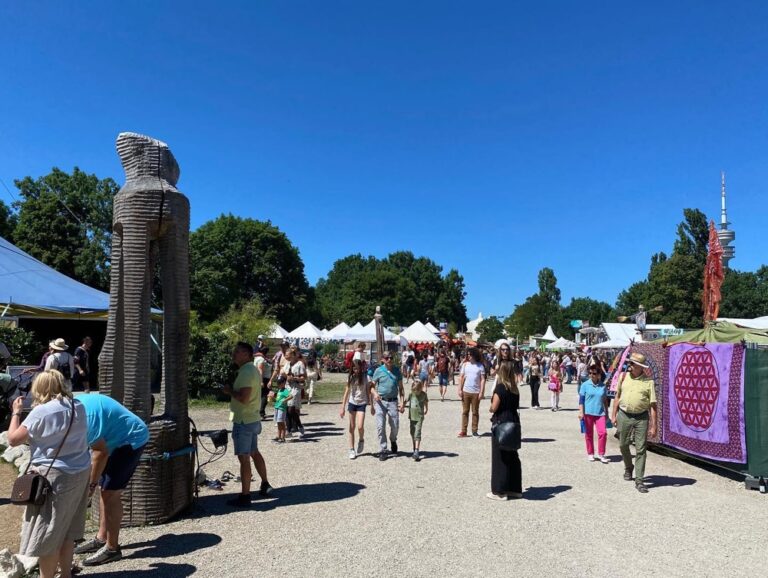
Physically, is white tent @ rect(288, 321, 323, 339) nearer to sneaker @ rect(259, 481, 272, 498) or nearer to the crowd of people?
the crowd of people

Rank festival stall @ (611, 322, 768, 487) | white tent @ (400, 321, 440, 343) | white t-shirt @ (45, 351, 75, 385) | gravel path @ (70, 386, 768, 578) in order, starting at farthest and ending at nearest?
1. white tent @ (400, 321, 440, 343)
2. white t-shirt @ (45, 351, 75, 385)
3. festival stall @ (611, 322, 768, 487)
4. gravel path @ (70, 386, 768, 578)

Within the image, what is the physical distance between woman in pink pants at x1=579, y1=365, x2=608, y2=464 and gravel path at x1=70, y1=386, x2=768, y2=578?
34 centimetres

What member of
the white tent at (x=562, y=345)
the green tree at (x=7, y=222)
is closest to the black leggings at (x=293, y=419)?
the green tree at (x=7, y=222)

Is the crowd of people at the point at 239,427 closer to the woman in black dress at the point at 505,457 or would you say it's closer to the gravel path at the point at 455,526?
the woman in black dress at the point at 505,457

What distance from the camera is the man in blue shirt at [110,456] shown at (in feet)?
13.6

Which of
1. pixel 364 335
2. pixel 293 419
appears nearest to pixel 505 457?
pixel 293 419

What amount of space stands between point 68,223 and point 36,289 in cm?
2367

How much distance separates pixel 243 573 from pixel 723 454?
670cm

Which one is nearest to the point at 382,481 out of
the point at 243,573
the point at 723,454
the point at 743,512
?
the point at 243,573

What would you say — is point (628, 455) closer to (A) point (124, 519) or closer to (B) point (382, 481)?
(B) point (382, 481)

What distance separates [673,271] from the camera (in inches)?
1933

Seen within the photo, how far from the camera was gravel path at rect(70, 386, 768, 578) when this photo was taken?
425 cm

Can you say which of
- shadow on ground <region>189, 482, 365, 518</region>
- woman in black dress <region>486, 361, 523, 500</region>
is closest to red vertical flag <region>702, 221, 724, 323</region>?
woman in black dress <region>486, 361, 523, 500</region>

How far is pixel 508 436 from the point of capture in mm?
6137
